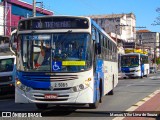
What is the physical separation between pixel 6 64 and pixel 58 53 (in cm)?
968

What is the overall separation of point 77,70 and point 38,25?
2014 mm

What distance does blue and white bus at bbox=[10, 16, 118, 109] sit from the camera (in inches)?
465

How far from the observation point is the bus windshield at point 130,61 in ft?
147

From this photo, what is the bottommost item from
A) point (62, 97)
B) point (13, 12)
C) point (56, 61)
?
point (62, 97)

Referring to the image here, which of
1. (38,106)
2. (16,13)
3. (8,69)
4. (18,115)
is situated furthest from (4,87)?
(16,13)

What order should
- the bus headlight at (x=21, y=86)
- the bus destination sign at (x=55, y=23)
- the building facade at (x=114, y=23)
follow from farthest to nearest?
the building facade at (x=114, y=23), the bus destination sign at (x=55, y=23), the bus headlight at (x=21, y=86)

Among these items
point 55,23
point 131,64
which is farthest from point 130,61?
point 55,23

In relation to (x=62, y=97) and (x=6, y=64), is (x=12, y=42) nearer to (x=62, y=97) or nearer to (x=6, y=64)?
(x=62, y=97)

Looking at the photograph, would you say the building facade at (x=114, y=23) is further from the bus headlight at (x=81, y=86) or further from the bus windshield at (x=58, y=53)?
the bus headlight at (x=81, y=86)

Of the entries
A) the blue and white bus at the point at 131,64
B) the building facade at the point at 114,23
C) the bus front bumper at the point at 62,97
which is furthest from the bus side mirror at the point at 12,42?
the building facade at the point at 114,23

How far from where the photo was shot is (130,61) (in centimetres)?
4509

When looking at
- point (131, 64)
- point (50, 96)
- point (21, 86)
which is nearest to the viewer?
point (50, 96)

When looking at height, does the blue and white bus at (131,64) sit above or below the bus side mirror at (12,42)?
below

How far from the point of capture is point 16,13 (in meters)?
45.5
